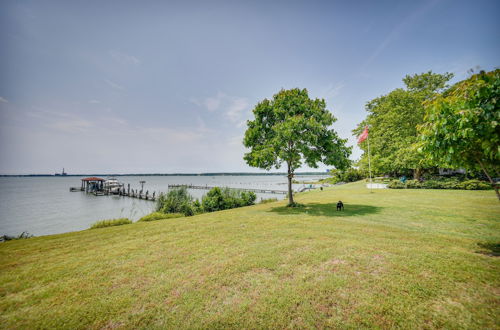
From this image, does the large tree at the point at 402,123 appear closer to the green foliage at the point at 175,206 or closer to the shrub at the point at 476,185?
the shrub at the point at 476,185

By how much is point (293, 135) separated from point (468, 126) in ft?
28.6

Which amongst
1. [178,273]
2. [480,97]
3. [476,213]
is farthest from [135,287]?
[476,213]

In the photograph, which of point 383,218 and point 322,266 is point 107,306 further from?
point 383,218

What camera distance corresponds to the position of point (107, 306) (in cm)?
407

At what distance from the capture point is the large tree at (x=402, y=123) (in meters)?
27.8

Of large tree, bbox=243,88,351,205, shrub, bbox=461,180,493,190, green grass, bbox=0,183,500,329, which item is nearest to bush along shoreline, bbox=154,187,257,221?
large tree, bbox=243,88,351,205

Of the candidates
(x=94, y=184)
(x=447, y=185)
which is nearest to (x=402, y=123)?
(x=447, y=185)

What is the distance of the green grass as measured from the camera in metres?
3.59

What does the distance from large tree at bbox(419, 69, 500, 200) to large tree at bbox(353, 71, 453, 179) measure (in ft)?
78.5

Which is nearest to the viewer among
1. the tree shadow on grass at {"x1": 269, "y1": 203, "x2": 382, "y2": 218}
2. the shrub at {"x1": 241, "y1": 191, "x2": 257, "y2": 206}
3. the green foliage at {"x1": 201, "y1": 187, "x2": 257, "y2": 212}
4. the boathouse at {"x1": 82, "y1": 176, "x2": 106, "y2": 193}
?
the tree shadow on grass at {"x1": 269, "y1": 203, "x2": 382, "y2": 218}

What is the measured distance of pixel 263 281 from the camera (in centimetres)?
479

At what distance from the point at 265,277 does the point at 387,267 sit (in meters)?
3.49

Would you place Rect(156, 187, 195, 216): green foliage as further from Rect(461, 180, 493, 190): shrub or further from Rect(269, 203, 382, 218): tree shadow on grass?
Rect(461, 180, 493, 190): shrub

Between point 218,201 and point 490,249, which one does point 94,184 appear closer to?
point 218,201
